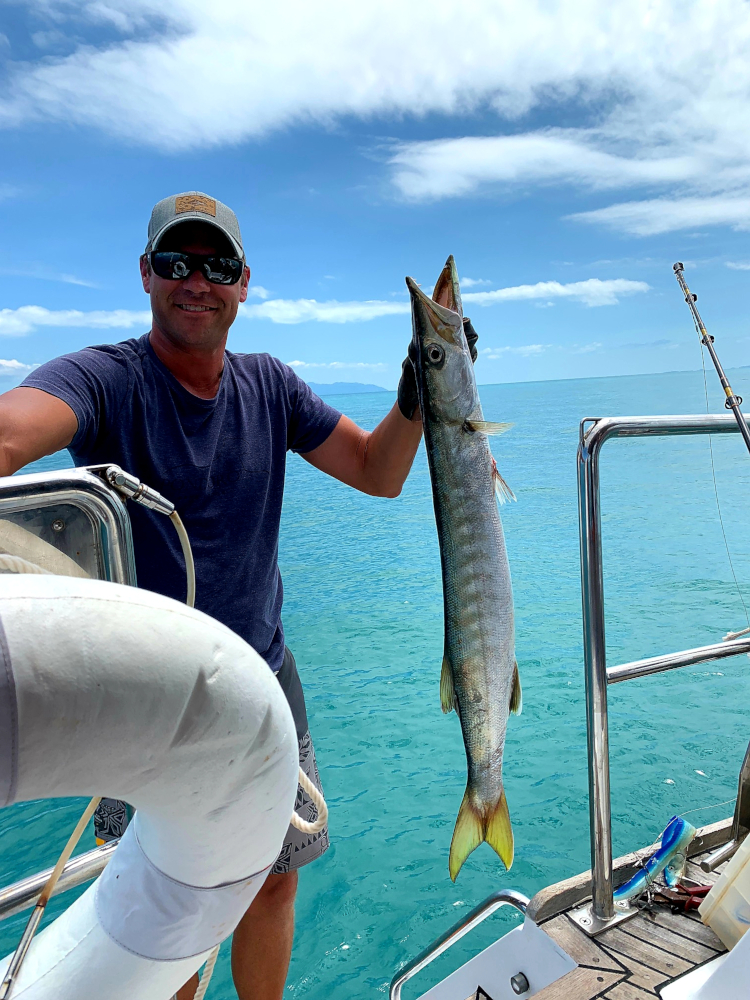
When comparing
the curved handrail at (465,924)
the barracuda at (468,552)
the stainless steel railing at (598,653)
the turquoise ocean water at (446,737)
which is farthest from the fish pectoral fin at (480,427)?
the turquoise ocean water at (446,737)

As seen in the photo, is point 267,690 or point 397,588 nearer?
point 267,690

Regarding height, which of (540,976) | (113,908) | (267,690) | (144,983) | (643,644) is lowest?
(643,644)

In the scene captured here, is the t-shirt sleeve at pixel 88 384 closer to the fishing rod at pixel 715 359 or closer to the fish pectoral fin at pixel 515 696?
the fish pectoral fin at pixel 515 696

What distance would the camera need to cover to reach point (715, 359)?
259 centimetres

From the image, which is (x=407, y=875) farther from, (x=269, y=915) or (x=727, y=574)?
(x=727, y=574)

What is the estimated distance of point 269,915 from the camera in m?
2.25

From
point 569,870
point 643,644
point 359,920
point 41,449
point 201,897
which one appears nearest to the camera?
point 201,897

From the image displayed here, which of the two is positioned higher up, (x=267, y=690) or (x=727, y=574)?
(x=267, y=690)

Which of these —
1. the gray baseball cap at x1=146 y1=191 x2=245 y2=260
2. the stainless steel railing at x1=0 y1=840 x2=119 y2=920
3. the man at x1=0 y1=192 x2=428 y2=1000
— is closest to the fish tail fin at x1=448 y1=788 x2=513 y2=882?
the man at x1=0 y1=192 x2=428 y2=1000

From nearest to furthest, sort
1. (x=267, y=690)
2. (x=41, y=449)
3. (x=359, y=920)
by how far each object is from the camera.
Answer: (x=267, y=690)
(x=41, y=449)
(x=359, y=920)

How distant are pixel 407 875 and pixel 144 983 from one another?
338cm

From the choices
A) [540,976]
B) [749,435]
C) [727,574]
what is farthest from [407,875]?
[727,574]

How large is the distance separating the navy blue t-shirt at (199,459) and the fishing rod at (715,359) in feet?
4.91

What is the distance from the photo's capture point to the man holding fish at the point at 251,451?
1721 millimetres
